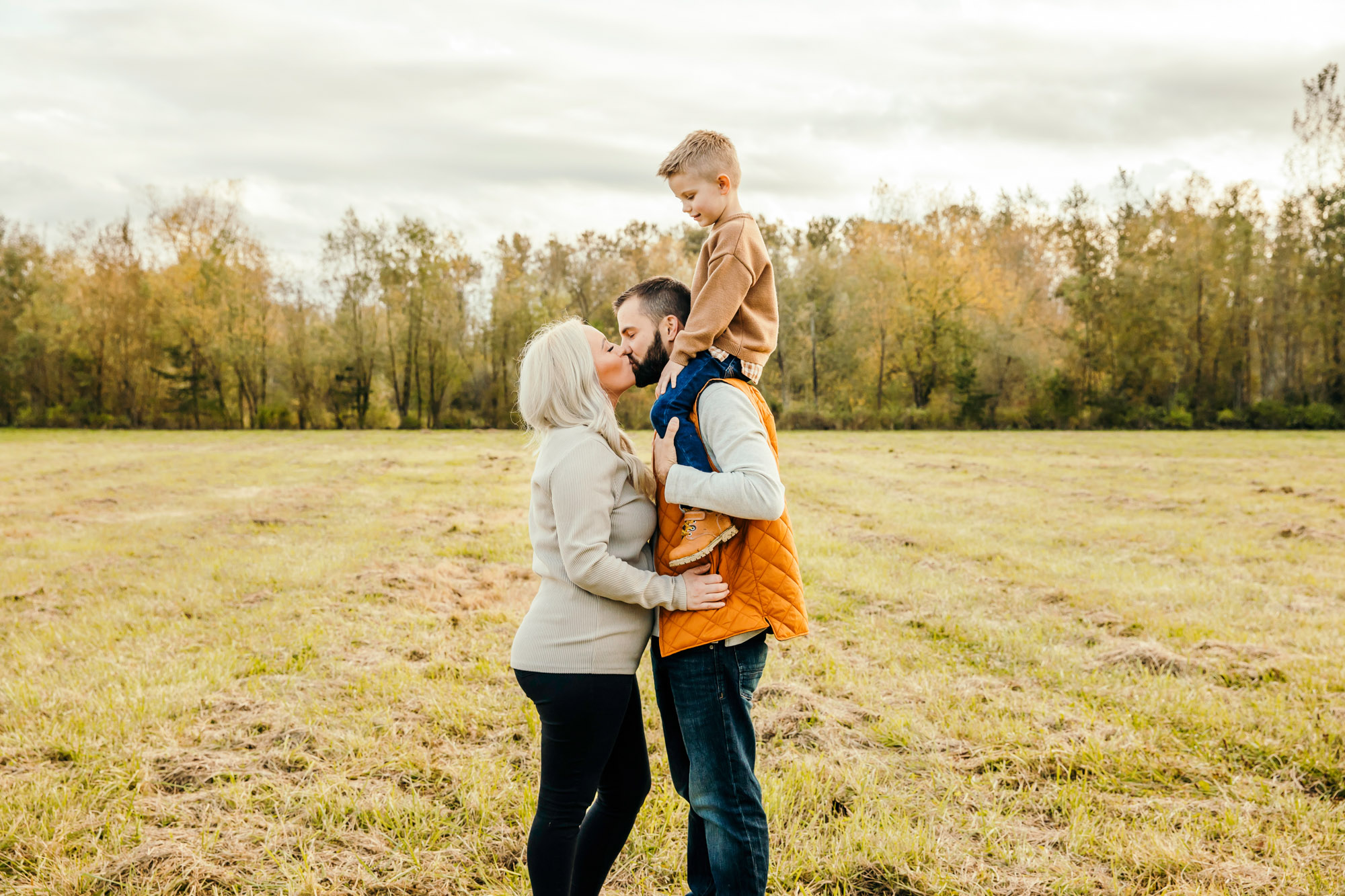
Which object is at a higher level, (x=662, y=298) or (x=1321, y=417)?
(x=662, y=298)

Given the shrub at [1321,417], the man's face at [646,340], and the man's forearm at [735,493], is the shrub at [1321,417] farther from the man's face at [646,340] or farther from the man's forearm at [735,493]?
the man's forearm at [735,493]

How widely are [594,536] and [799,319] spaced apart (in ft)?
127

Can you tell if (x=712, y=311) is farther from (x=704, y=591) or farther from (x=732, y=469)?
(x=704, y=591)

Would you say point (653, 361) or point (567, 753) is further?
point (653, 361)

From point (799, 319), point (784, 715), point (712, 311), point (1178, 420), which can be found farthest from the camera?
point (799, 319)

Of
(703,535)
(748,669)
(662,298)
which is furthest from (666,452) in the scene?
(748,669)

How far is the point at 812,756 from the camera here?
4059mm

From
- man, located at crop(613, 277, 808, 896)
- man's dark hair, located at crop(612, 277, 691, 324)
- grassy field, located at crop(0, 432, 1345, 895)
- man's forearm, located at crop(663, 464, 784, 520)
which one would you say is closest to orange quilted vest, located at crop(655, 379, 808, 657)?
man, located at crop(613, 277, 808, 896)

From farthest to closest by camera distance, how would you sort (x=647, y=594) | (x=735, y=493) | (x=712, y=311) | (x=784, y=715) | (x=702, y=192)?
(x=784, y=715)
(x=702, y=192)
(x=712, y=311)
(x=647, y=594)
(x=735, y=493)

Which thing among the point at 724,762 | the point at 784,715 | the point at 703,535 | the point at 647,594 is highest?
the point at 703,535

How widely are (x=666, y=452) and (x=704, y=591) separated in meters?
0.41

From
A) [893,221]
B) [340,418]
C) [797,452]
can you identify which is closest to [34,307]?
[340,418]

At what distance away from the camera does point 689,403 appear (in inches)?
94.3

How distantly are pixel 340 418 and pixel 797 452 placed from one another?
25.4 m
